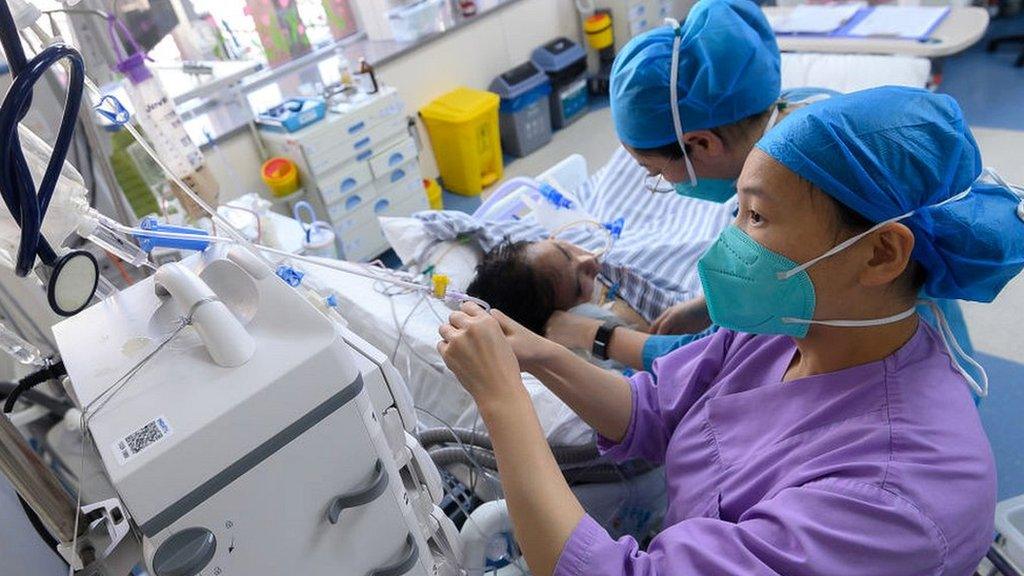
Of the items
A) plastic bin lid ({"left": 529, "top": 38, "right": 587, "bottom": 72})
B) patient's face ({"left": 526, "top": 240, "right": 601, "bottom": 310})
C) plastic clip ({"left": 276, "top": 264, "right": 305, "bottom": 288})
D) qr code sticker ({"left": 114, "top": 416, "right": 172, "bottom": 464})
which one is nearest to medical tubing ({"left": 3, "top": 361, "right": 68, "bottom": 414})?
qr code sticker ({"left": 114, "top": 416, "right": 172, "bottom": 464})

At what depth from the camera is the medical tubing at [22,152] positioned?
65cm

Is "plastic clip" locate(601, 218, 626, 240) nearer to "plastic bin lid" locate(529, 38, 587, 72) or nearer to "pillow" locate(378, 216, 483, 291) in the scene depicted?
"pillow" locate(378, 216, 483, 291)

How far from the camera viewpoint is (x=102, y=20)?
6.00ft

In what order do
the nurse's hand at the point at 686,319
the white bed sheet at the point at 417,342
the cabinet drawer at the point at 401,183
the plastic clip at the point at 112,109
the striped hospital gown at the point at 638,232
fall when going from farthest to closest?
the cabinet drawer at the point at 401,183 < the striped hospital gown at the point at 638,232 < the nurse's hand at the point at 686,319 < the white bed sheet at the point at 417,342 < the plastic clip at the point at 112,109

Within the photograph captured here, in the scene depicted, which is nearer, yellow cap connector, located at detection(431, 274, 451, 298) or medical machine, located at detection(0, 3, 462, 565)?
medical machine, located at detection(0, 3, 462, 565)

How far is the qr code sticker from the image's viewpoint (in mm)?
623

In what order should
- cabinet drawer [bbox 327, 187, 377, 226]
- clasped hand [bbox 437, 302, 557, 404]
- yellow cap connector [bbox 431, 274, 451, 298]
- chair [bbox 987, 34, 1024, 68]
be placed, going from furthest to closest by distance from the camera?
chair [bbox 987, 34, 1024, 68] → cabinet drawer [bbox 327, 187, 377, 226] → yellow cap connector [bbox 431, 274, 451, 298] → clasped hand [bbox 437, 302, 557, 404]

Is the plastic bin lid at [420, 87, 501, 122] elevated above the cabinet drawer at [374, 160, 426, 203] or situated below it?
above

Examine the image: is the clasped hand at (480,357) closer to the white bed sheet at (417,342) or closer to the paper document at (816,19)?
the white bed sheet at (417,342)

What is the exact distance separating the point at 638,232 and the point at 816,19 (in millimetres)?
2038

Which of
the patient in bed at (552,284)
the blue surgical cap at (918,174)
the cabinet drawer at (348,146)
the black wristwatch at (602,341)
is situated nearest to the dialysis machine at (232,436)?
the blue surgical cap at (918,174)

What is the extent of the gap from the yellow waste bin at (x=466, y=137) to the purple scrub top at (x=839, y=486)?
9.63 ft

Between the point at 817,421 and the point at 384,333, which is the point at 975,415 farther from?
the point at 384,333

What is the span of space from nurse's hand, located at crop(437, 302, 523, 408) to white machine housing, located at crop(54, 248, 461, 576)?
0.13m
